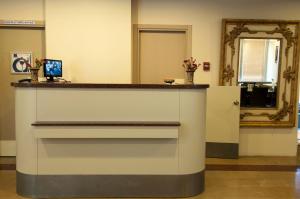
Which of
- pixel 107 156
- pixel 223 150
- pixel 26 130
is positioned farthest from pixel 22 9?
pixel 223 150

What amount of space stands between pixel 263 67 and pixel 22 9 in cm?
387

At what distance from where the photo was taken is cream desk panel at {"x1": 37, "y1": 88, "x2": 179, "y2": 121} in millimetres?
3031

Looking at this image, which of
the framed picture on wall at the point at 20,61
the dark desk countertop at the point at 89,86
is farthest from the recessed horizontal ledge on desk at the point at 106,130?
the framed picture on wall at the point at 20,61

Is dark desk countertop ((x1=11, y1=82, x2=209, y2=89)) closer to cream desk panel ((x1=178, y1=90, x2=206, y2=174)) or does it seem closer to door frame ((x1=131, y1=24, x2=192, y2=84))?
cream desk panel ((x1=178, y1=90, x2=206, y2=174))

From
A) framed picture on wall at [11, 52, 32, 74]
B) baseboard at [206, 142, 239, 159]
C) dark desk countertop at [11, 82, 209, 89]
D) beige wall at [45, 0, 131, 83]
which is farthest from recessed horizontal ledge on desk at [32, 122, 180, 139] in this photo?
framed picture on wall at [11, 52, 32, 74]

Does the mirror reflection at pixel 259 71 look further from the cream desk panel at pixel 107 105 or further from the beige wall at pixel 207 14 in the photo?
the cream desk panel at pixel 107 105

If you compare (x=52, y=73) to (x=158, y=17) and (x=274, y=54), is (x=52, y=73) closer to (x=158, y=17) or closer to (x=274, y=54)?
(x=158, y=17)

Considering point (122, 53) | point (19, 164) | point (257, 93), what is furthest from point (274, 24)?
point (19, 164)

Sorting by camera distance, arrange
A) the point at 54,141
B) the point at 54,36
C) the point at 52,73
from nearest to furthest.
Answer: the point at 54,141 < the point at 52,73 < the point at 54,36

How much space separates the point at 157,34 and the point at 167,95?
2.01 metres

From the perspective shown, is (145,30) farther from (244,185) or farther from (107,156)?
(244,185)

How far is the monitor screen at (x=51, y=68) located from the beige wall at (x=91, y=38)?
0.56 metres

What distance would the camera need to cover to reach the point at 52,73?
386 centimetres

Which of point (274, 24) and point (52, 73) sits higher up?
point (274, 24)
